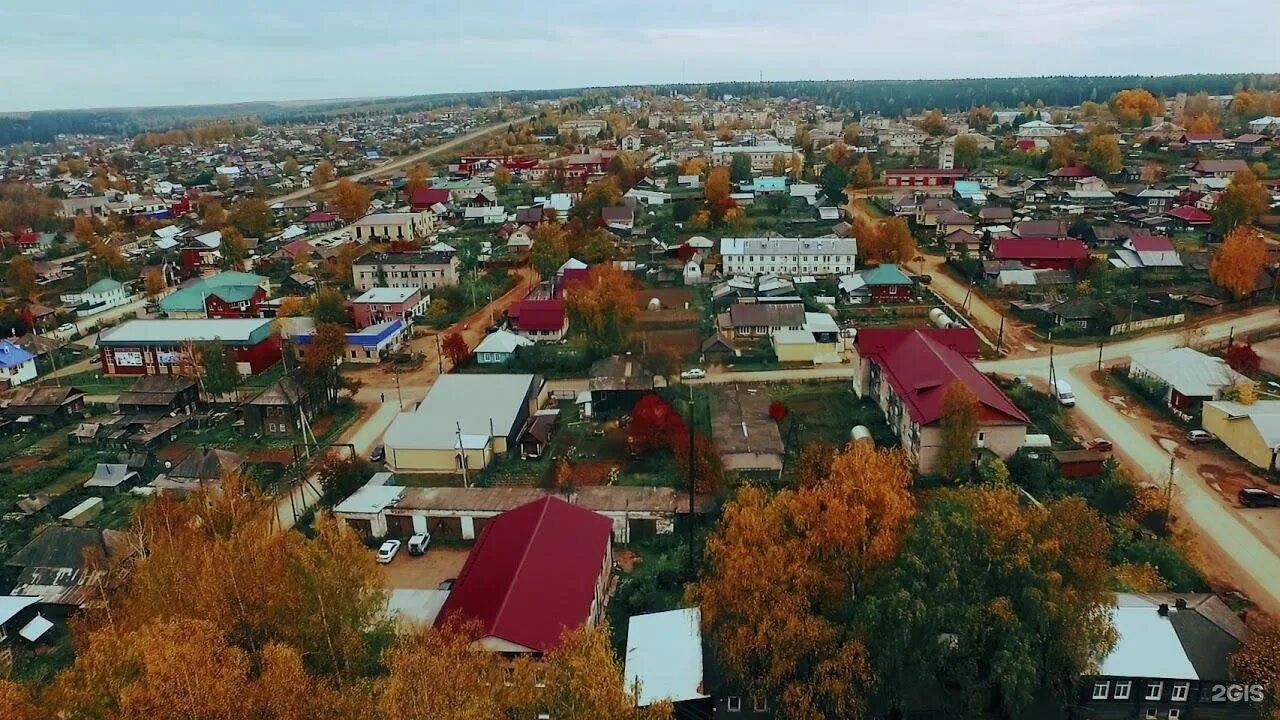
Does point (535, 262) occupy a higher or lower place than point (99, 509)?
higher

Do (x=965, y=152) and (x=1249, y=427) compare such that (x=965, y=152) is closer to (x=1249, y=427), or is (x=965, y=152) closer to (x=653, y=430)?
(x=1249, y=427)

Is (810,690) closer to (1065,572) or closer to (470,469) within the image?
(1065,572)

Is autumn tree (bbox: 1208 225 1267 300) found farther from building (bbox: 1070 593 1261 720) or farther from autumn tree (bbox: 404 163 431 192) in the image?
autumn tree (bbox: 404 163 431 192)

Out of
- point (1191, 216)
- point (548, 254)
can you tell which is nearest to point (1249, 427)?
point (548, 254)

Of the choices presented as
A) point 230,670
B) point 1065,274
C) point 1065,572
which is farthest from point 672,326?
point 230,670

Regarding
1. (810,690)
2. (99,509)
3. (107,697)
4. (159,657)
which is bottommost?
(99,509)

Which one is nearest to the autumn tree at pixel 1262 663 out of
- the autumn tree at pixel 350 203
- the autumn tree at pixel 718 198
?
the autumn tree at pixel 718 198

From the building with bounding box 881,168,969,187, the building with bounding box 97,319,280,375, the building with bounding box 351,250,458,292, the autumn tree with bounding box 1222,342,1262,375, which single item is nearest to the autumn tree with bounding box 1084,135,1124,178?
the building with bounding box 881,168,969,187
